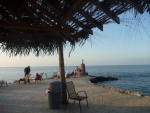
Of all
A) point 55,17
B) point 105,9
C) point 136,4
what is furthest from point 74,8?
point 55,17

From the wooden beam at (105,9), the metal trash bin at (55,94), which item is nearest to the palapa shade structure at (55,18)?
the wooden beam at (105,9)

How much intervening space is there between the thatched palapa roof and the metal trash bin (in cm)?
144

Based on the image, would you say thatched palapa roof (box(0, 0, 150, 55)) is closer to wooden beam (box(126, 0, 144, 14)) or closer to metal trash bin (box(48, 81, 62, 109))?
wooden beam (box(126, 0, 144, 14))

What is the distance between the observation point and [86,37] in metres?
7.13

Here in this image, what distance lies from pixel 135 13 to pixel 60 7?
1345 mm

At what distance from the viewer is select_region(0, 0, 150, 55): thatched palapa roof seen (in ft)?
13.0

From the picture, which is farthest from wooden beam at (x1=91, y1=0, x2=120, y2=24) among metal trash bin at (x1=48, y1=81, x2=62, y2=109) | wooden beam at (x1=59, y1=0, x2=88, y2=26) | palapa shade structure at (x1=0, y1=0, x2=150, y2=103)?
metal trash bin at (x1=48, y1=81, x2=62, y2=109)

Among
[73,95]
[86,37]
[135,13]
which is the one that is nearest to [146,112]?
[73,95]

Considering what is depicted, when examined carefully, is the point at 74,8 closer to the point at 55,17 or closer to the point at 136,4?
the point at 136,4

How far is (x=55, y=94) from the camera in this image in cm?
743

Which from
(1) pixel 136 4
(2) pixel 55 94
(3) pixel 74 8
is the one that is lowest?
(2) pixel 55 94

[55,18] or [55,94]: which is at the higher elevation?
[55,18]

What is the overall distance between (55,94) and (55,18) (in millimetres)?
3151

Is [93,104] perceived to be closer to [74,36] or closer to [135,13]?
[74,36]
